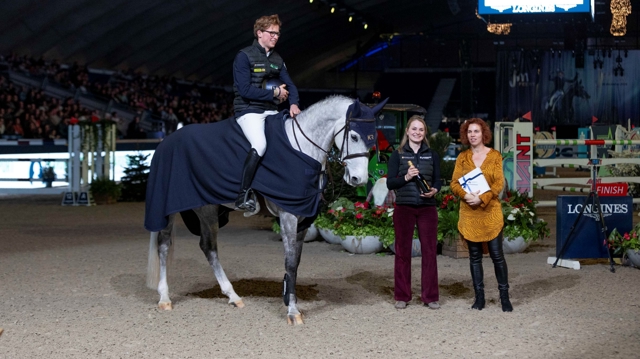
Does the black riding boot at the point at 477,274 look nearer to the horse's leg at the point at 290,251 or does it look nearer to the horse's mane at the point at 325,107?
the horse's leg at the point at 290,251

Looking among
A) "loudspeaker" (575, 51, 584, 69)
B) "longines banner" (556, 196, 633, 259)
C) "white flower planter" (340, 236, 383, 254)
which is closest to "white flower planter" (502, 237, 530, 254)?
"longines banner" (556, 196, 633, 259)

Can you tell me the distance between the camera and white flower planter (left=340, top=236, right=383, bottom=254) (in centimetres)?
1038

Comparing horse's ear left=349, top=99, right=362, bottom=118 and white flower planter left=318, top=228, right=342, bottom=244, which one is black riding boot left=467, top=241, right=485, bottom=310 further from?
white flower planter left=318, top=228, right=342, bottom=244

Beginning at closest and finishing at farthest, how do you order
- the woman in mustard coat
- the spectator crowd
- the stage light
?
1. the woman in mustard coat
2. the spectator crowd
3. the stage light

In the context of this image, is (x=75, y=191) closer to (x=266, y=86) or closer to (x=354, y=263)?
(x=354, y=263)

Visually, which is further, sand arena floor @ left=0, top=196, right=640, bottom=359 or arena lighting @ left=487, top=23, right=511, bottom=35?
arena lighting @ left=487, top=23, right=511, bottom=35

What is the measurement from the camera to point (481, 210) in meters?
7.00

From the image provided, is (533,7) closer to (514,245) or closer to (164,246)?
(514,245)

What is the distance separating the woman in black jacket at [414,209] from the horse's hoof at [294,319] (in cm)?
100

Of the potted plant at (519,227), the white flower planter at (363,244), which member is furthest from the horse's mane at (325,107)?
the potted plant at (519,227)

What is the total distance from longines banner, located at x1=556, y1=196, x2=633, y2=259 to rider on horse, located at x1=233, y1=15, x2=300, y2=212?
3.76 meters

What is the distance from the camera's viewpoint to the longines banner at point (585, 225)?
9289 mm

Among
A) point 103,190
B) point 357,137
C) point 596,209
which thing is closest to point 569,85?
point 103,190

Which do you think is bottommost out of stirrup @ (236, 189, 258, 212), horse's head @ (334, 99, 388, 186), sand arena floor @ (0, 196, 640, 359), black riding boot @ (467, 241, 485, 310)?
sand arena floor @ (0, 196, 640, 359)
